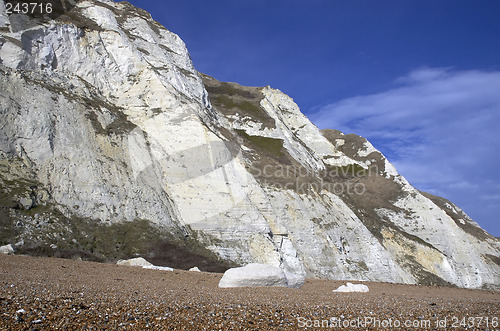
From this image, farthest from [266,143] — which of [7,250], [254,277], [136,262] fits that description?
[7,250]

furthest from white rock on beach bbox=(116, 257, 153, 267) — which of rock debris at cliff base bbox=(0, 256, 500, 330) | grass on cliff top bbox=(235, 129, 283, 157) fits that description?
grass on cliff top bbox=(235, 129, 283, 157)

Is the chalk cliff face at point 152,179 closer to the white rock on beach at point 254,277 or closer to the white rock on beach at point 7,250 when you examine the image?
the white rock on beach at point 7,250

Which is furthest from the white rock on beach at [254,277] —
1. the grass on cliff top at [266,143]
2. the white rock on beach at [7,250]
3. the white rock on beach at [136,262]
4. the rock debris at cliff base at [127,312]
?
the grass on cliff top at [266,143]

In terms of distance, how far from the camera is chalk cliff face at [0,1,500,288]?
22984 millimetres

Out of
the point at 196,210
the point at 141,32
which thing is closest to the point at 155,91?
the point at 196,210

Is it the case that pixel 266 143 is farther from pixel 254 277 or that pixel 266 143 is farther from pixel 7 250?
pixel 7 250

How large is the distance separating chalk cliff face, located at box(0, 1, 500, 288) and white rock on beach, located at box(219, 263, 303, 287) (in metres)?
10.6

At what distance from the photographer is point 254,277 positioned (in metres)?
14.3

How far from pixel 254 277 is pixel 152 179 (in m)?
18.1

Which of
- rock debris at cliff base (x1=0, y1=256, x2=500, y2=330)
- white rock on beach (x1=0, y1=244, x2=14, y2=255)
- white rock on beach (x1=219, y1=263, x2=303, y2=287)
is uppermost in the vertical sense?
white rock on beach (x1=0, y1=244, x2=14, y2=255)

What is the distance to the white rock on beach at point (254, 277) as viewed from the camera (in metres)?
13.9

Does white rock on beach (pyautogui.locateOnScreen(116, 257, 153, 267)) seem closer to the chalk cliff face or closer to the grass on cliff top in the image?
the chalk cliff face

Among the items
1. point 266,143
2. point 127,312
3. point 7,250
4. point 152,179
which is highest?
point 266,143

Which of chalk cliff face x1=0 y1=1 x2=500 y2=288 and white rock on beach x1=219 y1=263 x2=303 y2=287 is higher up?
chalk cliff face x1=0 y1=1 x2=500 y2=288
